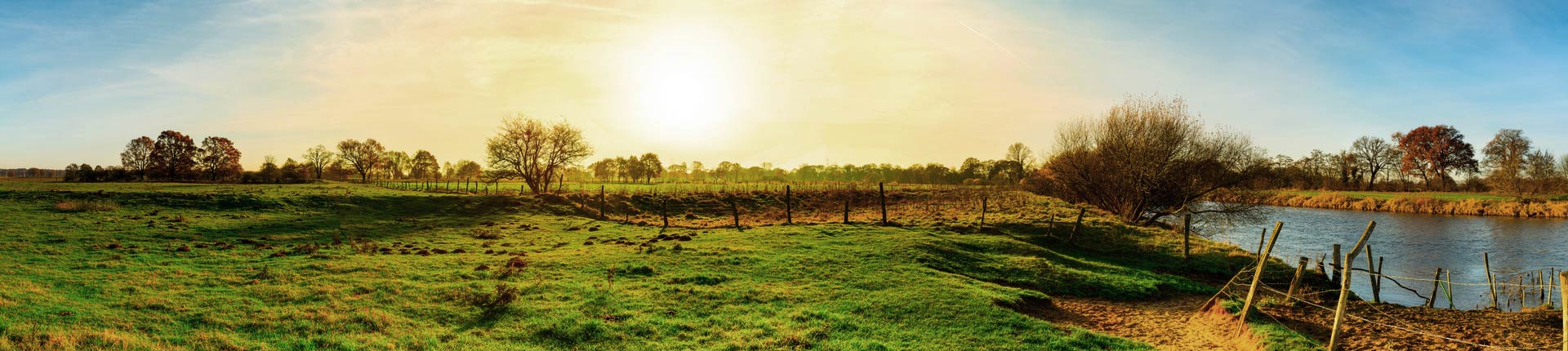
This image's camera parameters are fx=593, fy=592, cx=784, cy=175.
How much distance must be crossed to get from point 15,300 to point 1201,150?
168ft

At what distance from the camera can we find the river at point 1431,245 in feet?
77.7

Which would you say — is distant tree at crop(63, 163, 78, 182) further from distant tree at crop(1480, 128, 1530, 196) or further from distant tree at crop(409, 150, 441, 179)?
distant tree at crop(1480, 128, 1530, 196)

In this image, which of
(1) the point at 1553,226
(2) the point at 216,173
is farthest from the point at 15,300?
(2) the point at 216,173

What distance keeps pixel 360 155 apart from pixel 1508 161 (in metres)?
146

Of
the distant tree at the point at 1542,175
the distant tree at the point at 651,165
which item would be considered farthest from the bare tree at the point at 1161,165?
the distant tree at the point at 651,165

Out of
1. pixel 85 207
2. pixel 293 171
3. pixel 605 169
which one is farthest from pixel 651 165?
pixel 85 207

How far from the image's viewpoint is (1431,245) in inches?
1389

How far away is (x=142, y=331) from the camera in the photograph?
10.9 metres

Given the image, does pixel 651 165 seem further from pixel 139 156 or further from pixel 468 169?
pixel 139 156

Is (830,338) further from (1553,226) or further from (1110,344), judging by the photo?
(1553,226)

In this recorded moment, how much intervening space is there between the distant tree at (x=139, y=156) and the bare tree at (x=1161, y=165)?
366 feet

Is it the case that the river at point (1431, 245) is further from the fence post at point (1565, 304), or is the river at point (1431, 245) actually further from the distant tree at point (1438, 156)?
the distant tree at point (1438, 156)

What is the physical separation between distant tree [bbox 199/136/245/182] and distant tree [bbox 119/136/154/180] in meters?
5.19

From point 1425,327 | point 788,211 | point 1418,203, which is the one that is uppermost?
point 1418,203
